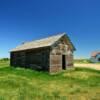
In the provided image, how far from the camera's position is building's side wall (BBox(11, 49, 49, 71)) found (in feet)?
79.6

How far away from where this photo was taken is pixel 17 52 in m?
33.1

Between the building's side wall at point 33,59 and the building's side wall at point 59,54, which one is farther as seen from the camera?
the building's side wall at point 33,59

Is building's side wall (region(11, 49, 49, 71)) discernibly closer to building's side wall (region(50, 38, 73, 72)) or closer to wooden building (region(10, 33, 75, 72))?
wooden building (region(10, 33, 75, 72))

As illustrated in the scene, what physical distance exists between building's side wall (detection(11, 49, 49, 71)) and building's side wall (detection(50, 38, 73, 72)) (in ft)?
2.50

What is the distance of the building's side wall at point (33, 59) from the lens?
24266 millimetres

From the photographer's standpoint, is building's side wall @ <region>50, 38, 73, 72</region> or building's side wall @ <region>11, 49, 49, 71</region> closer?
building's side wall @ <region>50, 38, 73, 72</region>

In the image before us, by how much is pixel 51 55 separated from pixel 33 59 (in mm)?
4403

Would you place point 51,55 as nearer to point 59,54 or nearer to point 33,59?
point 59,54

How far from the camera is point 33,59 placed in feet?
88.9

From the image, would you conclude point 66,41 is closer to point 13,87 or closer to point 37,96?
point 13,87

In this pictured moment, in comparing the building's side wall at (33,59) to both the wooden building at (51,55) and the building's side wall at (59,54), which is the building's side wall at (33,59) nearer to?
the wooden building at (51,55)

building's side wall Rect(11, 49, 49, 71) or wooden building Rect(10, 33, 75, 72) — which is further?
building's side wall Rect(11, 49, 49, 71)

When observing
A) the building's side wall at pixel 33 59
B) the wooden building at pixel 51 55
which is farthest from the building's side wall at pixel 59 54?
the building's side wall at pixel 33 59

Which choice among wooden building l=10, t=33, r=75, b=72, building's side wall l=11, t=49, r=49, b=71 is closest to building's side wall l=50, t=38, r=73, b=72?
wooden building l=10, t=33, r=75, b=72
